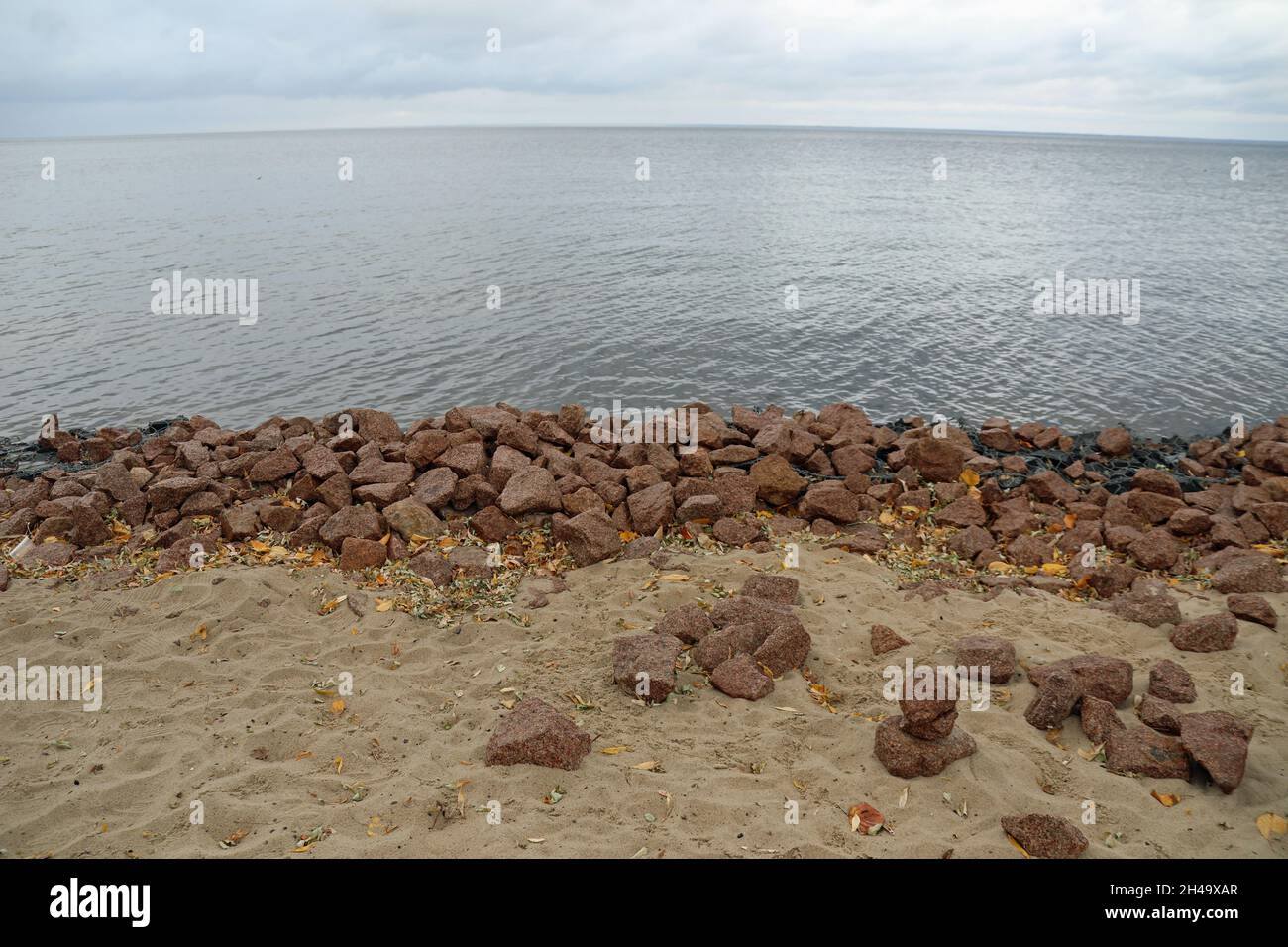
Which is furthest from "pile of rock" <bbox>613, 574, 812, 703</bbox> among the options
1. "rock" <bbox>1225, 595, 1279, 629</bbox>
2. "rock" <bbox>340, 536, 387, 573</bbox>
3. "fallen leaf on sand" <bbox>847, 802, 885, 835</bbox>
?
"rock" <bbox>1225, 595, 1279, 629</bbox>

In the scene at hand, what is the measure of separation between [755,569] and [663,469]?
236cm

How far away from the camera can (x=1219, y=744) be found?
5188 mm

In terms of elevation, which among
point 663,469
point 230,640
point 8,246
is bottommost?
point 230,640

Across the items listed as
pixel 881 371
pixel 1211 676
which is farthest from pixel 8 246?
pixel 1211 676

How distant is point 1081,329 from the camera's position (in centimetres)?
2245

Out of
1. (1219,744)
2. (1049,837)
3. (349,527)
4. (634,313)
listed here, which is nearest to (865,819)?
(1049,837)

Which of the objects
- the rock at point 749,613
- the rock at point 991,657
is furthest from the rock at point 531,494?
the rock at point 991,657

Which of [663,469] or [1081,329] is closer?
[663,469]

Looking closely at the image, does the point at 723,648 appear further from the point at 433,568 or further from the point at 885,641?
the point at 433,568

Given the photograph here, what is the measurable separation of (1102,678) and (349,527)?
7246mm

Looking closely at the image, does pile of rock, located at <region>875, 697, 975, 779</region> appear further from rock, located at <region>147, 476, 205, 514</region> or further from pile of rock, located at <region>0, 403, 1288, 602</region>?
rock, located at <region>147, 476, 205, 514</region>

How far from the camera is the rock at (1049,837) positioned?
453 centimetres

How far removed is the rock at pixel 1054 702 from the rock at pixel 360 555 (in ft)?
20.3

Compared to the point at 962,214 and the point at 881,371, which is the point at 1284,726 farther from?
the point at 962,214
